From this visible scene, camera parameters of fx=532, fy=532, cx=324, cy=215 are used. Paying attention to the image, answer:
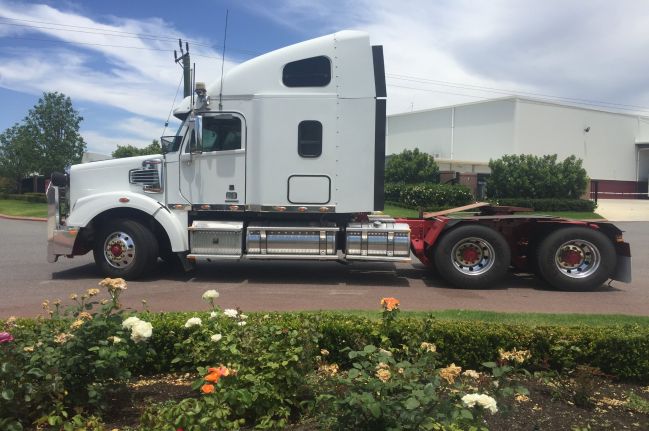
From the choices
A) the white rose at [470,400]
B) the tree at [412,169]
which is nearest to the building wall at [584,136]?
the tree at [412,169]

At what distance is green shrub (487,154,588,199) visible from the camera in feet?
106

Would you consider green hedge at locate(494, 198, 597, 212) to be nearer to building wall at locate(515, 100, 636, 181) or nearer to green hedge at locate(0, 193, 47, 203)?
building wall at locate(515, 100, 636, 181)

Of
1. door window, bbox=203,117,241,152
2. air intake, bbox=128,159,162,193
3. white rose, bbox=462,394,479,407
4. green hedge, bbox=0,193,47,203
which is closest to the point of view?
white rose, bbox=462,394,479,407

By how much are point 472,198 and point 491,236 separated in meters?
21.3

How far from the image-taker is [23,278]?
9500 millimetres

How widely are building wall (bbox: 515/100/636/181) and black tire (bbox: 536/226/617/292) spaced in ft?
129

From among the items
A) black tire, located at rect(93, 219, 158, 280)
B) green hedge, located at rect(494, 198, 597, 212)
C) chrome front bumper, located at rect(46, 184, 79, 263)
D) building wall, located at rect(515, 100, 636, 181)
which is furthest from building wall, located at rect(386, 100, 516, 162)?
chrome front bumper, located at rect(46, 184, 79, 263)

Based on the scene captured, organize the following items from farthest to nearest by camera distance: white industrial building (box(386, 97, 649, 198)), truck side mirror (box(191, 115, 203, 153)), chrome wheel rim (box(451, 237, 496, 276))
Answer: white industrial building (box(386, 97, 649, 198))
chrome wheel rim (box(451, 237, 496, 276))
truck side mirror (box(191, 115, 203, 153))

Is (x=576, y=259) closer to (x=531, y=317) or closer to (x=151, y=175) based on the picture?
(x=531, y=317)

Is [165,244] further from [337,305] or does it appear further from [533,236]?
[533,236]

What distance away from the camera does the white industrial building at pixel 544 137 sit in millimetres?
46219

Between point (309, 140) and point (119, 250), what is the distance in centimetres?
377

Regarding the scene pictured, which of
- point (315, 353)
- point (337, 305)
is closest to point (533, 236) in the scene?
point (337, 305)

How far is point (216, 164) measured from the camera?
30.2 feet
